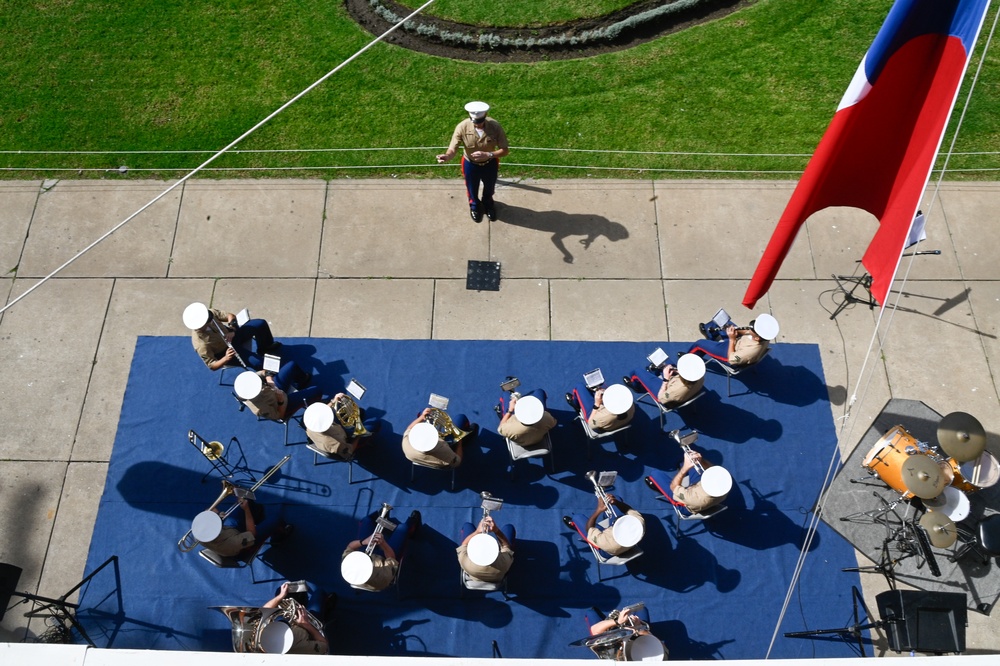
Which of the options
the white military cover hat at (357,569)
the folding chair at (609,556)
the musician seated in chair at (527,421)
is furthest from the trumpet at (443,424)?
the folding chair at (609,556)

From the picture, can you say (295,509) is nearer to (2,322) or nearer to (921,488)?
(2,322)

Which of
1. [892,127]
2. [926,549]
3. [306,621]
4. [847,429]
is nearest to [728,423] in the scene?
[847,429]

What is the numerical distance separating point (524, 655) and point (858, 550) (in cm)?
435

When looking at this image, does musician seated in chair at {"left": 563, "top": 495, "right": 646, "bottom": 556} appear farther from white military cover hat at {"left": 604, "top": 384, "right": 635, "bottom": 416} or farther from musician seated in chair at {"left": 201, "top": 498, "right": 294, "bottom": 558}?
musician seated in chair at {"left": 201, "top": 498, "right": 294, "bottom": 558}

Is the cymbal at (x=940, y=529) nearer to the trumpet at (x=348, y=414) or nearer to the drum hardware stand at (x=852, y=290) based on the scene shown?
the drum hardware stand at (x=852, y=290)

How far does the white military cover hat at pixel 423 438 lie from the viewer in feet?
26.8

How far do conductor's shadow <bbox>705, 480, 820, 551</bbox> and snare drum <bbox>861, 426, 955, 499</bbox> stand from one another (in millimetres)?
1120

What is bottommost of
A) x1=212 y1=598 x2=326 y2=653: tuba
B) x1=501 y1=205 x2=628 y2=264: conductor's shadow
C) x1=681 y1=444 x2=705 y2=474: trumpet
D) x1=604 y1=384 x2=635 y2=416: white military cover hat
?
x1=212 y1=598 x2=326 y2=653: tuba

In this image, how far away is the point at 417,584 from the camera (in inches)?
341

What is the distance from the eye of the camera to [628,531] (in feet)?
26.0

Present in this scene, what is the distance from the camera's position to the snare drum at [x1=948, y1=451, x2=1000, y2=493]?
8.72 metres

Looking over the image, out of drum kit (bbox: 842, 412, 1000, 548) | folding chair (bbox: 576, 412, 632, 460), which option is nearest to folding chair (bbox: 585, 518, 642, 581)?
folding chair (bbox: 576, 412, 632, 460)

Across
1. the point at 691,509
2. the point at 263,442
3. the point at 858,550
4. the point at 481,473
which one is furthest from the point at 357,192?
the point at 858,550

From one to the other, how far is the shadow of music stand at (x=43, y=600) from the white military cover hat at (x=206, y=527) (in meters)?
1.53
